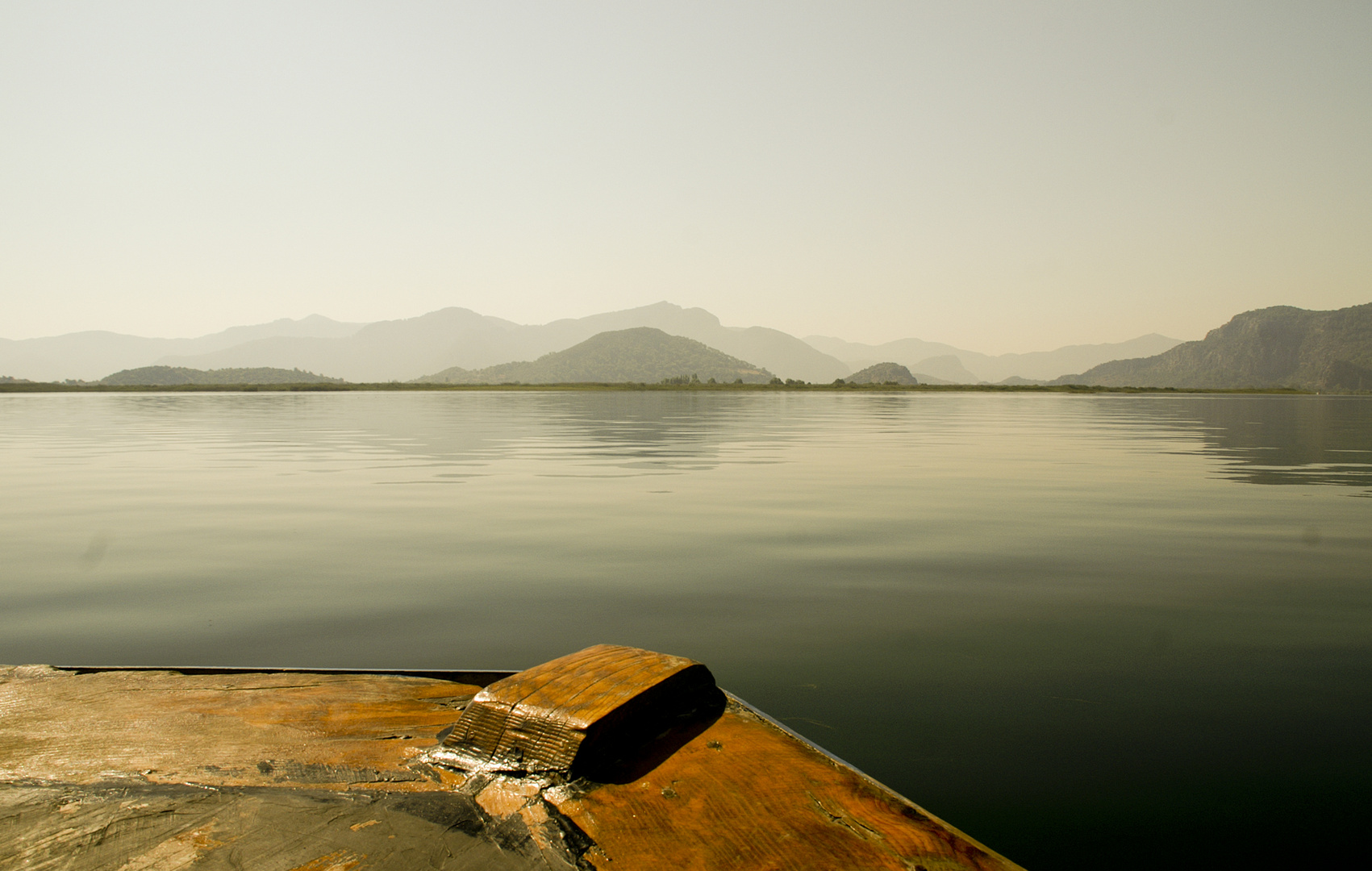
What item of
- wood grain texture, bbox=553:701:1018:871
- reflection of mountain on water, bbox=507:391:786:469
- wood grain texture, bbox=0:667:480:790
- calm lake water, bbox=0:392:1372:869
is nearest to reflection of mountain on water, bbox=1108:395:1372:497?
calm lake water, bbox=0:392:1372:869

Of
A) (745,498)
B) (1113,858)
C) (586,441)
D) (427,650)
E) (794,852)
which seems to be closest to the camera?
(794,852)

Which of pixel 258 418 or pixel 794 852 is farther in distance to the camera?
pixel 258 418

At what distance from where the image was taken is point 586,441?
39219 mm

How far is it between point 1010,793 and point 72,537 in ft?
55.5

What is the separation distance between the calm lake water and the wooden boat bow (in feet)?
4.75

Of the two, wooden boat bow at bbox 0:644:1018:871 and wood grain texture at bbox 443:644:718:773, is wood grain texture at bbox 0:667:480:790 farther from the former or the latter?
wood grain texture at bbox 443:644:718:773

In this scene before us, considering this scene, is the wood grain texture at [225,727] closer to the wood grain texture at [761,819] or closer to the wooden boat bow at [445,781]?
the wooden boat bow at [445,781]

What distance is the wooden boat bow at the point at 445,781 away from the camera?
12.7 feet

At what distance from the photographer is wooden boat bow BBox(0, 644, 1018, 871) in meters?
3.87

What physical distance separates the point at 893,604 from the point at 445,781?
694 cm

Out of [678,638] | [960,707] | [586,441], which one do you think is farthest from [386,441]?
[960,707]

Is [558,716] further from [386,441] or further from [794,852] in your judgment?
[386,441]

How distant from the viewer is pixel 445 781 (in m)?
4.63

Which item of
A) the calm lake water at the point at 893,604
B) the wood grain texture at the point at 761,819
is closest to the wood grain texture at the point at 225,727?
the wood grain texture at the point at 761,819
